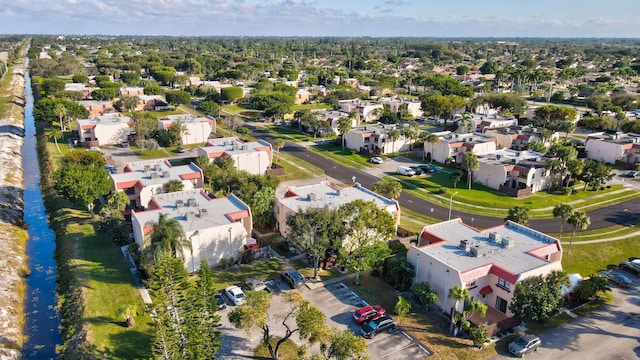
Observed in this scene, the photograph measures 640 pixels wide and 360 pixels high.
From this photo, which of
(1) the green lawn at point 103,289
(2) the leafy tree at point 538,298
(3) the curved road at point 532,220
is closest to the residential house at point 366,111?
(3) the curved road at point 532,220

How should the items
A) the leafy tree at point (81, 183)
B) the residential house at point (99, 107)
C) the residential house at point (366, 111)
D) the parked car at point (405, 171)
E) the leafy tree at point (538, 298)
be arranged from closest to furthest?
the leafy tree at point (538, 298), the leafy tree at point (81, 183), the parked car at point (405, 171), the residential house at point (366, 111), the residential house at point (99, 107)

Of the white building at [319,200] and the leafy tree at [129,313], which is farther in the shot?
the white building at [319,200]

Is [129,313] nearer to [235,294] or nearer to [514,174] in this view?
[235,294]

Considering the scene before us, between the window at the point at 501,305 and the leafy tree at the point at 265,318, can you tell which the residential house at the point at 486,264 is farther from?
the leafy tree at the point at 265,318

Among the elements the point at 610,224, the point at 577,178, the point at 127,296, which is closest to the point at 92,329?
the point at 127,296

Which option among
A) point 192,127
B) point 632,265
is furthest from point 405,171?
point 192,127
